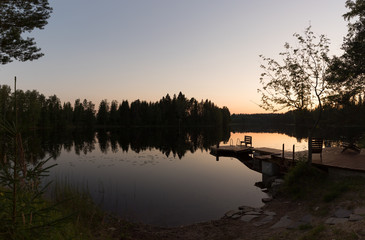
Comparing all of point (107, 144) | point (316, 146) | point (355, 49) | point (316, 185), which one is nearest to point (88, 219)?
point (316, 185)

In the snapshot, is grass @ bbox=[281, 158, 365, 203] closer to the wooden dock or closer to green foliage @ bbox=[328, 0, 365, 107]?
the wooden dock

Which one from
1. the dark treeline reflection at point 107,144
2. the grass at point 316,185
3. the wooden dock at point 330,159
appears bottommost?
the dark treeline reflection at point 107,144

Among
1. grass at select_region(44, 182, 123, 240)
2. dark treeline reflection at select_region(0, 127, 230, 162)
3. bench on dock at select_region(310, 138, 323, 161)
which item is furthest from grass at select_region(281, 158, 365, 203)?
dark treeline reflection at select_region(0, 127, 230, 162)

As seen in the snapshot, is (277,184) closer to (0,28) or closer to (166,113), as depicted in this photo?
(0,28)

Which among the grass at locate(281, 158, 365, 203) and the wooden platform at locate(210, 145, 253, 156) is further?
the wooden platform at locate(210, 145, 253, 156)

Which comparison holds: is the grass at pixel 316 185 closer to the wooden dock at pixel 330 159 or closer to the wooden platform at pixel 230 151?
the wooden dock at pixel 330 159

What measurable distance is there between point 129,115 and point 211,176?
94589 mm

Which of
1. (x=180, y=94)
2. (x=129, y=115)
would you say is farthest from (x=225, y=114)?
(x=129, y=115)

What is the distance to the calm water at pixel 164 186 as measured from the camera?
11.6m

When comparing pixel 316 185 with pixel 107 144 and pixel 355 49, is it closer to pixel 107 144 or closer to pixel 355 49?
pixel 355 49

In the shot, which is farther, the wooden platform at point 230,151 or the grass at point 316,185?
the wooden platform at point 230,151

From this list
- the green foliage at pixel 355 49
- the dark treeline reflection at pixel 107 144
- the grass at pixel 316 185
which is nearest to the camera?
the grass at pixel 316 185

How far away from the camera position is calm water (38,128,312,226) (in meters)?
11.6

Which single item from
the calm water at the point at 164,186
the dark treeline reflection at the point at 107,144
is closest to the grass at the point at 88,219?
the calm water at the point at 164,186
